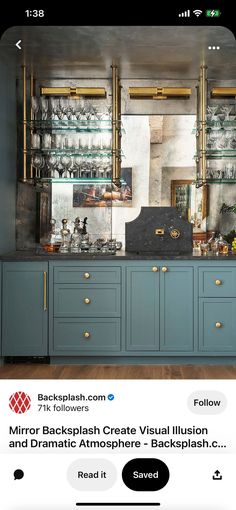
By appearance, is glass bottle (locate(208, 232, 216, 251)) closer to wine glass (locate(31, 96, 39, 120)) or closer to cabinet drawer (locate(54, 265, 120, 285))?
cabinet drawer (locate(54, 265, 120, 285))

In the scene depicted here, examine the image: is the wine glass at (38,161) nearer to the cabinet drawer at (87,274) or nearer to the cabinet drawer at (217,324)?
the cabinet drawer at (87,274)

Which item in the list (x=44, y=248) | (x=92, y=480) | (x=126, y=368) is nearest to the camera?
(x=92, y=480)

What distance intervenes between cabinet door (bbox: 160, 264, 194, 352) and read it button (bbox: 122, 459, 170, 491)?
10.3ft

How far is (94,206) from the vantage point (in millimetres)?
4566

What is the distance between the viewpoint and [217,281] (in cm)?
383

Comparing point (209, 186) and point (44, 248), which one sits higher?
point (209, 186)

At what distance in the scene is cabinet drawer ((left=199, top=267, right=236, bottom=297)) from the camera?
384 cm

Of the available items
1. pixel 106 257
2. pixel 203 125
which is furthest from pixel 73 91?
pixel 106 257

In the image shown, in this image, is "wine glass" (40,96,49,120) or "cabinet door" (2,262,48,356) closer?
"cabinet door" (2,262,48,356)

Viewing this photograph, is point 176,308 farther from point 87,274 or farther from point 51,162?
point 51,162

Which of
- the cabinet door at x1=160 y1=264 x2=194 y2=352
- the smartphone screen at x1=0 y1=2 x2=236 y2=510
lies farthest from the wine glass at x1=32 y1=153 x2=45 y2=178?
the cabinet door at x1=160 y1=264 x2=194 y2=352

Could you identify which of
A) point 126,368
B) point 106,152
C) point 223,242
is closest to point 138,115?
point 106,152
